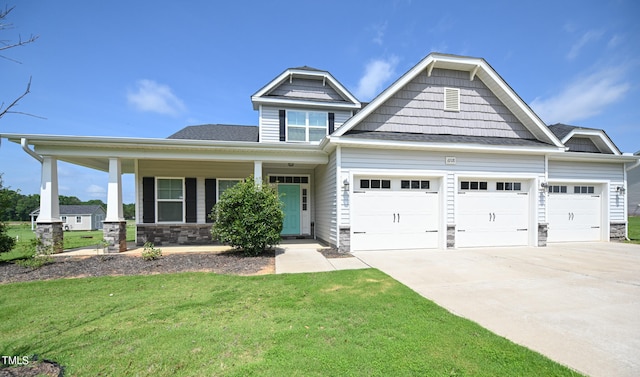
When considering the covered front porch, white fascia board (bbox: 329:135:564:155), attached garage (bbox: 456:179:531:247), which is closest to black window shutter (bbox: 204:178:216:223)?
the covered front porch

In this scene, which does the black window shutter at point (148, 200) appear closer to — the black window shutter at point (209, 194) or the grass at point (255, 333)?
the black window shutter at point (209, 194)

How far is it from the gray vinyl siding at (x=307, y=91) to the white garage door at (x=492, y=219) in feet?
21.3

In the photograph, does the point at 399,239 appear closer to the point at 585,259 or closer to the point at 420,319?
the point at 585,259

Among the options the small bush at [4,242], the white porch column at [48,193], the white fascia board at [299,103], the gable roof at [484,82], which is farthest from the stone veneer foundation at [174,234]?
the gable roof at [484,82]

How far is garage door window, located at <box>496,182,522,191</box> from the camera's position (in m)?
9.35

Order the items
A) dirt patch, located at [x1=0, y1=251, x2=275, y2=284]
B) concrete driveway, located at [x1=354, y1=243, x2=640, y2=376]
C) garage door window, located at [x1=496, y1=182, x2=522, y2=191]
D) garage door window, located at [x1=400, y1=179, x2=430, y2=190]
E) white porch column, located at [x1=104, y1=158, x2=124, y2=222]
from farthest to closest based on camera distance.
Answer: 1. garage door window, located at [x1=496, y1=182, x2=522, y2=191]
2. garage door window, located at [x1=400, y1=179, x2=430, y2=190]
3. white porch column, located at [x1=104, y1=158, x2=124, y2=222]
4. dirt patch, located at [x1=0, y1=251, x2=275, y2=284]
5. concrete driveway, located at [x1=354, y1=243, x2=640, y2=376]

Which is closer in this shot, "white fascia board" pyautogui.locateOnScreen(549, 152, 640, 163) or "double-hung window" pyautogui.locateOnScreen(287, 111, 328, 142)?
"white fascia board" pyautogui.locateOnScreen(549, 152, 640, 163)

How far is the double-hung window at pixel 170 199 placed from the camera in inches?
419

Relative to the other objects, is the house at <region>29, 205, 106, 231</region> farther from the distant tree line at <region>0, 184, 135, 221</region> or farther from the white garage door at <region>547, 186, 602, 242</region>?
the white garage door at <region>547, 186, 602, 242</region>

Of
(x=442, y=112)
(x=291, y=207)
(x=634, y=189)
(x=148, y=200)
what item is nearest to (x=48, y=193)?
(x=148, y=200)

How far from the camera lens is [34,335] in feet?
10.4

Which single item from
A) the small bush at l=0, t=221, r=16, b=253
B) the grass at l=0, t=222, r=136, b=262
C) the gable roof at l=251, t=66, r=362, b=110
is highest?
the gable roof at l=251, t=66, r=362, b=110

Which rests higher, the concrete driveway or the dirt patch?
the concrete driveway

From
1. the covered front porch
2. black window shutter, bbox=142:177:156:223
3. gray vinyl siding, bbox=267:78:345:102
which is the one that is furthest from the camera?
gray vinyl siding, bbox=267:78:345:102
